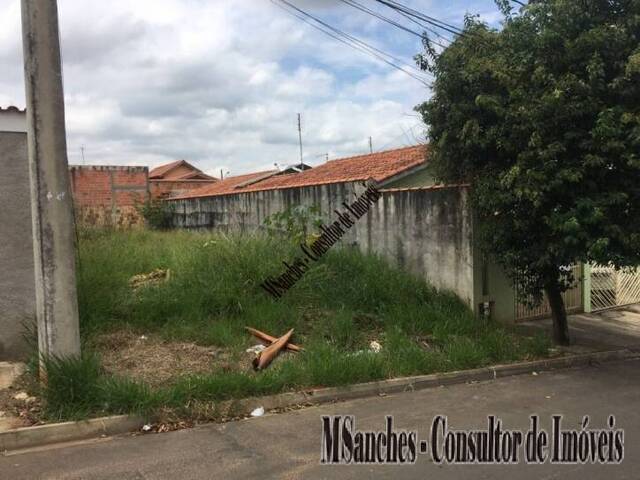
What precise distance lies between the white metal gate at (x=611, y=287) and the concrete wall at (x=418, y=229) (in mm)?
4667

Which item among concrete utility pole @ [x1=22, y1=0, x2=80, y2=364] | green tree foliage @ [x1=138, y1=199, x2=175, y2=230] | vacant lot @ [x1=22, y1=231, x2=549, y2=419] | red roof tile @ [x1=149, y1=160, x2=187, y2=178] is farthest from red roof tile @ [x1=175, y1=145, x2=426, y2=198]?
red roof tile @ [x1=149, y1=160, x2=187, y2=178]

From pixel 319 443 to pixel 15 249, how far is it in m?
4.57

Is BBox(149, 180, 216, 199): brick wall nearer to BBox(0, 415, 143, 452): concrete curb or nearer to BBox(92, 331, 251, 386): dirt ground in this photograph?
BBox(92, 331, 251, 386): dirt ground

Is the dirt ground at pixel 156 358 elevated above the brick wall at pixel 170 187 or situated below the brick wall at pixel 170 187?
below

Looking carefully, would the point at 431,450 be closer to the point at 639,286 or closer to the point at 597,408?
the point at 597,408

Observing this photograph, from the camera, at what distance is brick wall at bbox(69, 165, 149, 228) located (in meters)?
23.8

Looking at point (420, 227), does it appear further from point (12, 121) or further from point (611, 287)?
point (12, 121)

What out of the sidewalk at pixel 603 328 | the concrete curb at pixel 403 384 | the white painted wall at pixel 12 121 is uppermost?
the white painted wall at pixel 12 121

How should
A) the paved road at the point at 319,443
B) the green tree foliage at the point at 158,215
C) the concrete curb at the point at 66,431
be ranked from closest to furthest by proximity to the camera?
the paved road at the point at 319,443, the concrete curb at the point at 66,431, the green tree foliage at the point at 158,215

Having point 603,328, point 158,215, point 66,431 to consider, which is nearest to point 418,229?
point 603,328

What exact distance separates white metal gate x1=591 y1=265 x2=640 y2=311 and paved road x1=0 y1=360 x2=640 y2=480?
6522 mm

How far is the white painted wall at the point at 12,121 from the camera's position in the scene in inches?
284

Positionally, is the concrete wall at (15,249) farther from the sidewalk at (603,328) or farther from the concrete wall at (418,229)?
the sidewalk at (603,328)

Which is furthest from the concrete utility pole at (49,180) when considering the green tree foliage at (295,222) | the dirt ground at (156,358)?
the green tree foliage at (295,222)
